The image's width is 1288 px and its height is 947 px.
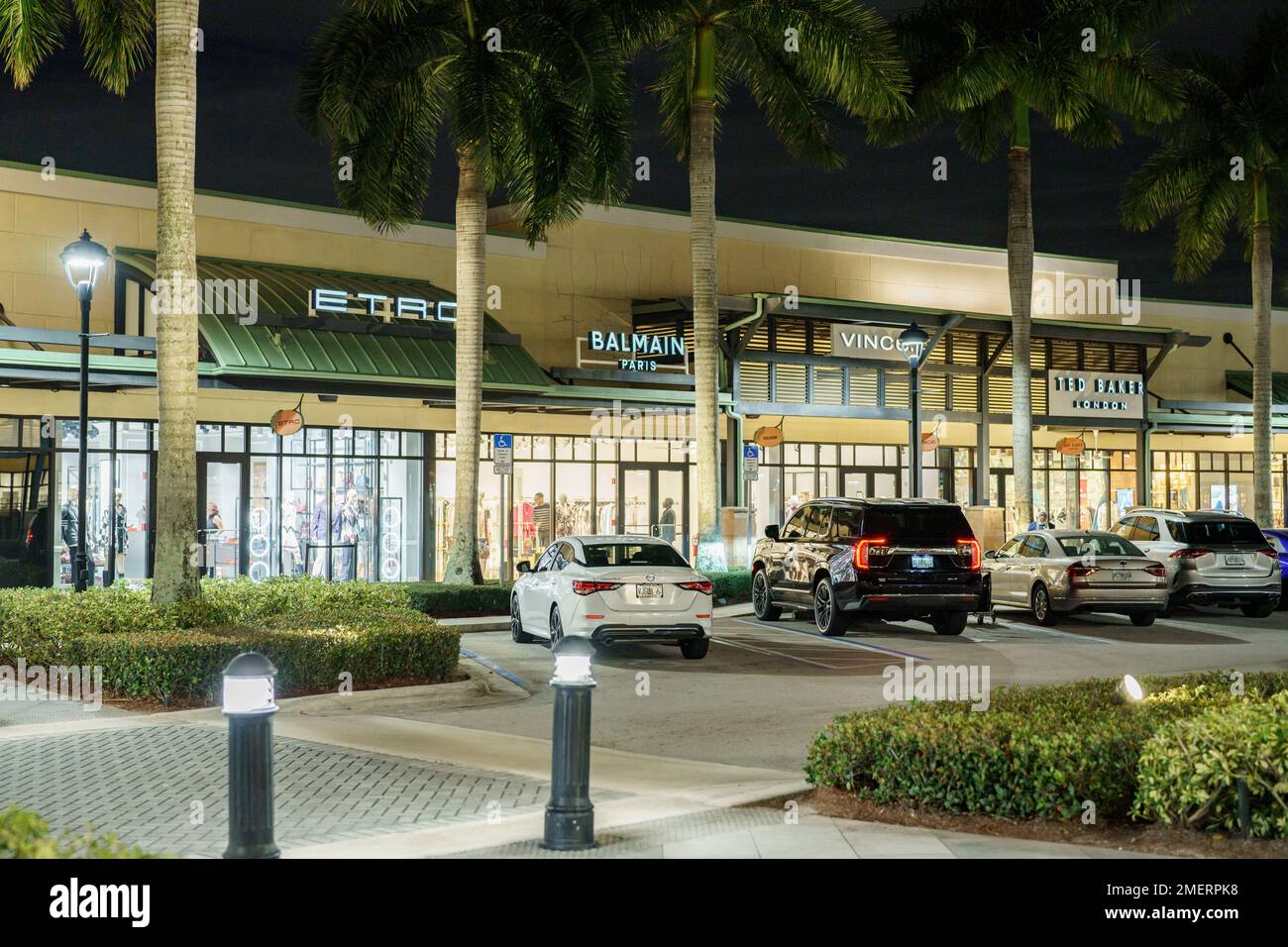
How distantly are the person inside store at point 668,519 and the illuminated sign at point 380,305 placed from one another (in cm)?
795

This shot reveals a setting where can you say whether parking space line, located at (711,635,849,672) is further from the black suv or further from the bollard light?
the bollard light

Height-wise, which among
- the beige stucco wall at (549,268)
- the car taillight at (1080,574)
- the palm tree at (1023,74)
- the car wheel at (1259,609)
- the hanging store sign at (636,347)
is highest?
the palm tree at (1023,74)

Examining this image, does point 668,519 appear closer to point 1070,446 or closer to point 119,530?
point 1070,446

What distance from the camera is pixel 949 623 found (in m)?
21.8

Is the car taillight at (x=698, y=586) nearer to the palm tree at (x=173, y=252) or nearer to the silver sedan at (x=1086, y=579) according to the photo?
the palm tree at (x=173, y=252)

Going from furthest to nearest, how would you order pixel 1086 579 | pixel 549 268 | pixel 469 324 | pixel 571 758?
1. pixel 549 268
2. pixel 469 324
3. pixel 1086 579
4. pixel 571 758

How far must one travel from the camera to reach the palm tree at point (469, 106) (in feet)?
76.4

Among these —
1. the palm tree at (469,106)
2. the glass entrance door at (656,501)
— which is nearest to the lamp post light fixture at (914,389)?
the palm tree at (469,106)

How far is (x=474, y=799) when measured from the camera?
948 centimetres

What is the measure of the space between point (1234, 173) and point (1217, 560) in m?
14.1

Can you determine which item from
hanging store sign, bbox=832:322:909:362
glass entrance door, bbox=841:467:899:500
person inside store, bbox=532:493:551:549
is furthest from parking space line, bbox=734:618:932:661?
glass entrance door, bbox=841:467:899:500

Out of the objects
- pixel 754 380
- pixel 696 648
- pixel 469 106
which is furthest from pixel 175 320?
pixel 754 380

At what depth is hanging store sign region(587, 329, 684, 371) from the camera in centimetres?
3281
